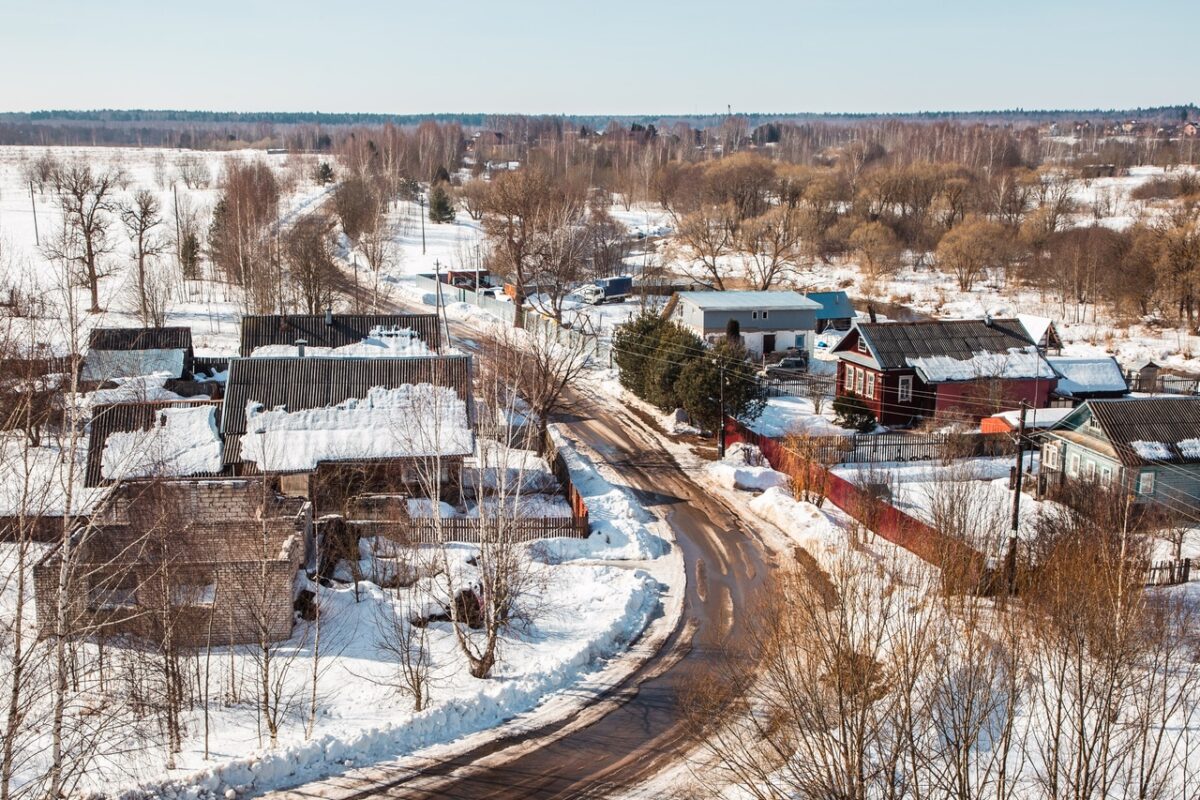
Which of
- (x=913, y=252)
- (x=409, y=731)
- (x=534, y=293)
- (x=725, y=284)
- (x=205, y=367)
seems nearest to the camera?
(x=409, y=731)

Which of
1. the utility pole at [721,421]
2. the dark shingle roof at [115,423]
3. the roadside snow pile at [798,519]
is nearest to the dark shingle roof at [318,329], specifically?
the dark shingle roof at [115,423]

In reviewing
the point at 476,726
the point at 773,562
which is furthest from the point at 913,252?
the point at 476,726

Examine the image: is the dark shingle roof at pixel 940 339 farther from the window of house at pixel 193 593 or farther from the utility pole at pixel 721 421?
the window of house at pixel 193 593

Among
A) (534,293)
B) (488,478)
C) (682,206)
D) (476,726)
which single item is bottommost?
(476,726)

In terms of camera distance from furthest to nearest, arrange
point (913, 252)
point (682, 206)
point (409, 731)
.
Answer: point (682, 206)
point (913, 252)
point (409, 731)

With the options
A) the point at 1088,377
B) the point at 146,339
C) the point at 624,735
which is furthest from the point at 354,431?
the point at 1088,377

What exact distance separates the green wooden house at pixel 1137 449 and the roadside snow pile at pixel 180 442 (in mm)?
20469

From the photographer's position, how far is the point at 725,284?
65.3 metres

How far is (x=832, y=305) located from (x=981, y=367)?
59.2 feet

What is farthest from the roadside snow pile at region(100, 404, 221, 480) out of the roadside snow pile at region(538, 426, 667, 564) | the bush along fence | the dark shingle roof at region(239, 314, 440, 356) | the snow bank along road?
the bush along fence

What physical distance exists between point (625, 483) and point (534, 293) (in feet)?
98.0

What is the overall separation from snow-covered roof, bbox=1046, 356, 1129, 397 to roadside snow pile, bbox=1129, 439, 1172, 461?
888cm

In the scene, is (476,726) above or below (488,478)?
below

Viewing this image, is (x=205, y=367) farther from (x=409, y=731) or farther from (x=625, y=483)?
(x=409, y=731)
